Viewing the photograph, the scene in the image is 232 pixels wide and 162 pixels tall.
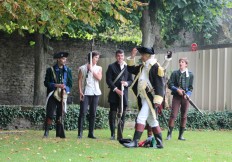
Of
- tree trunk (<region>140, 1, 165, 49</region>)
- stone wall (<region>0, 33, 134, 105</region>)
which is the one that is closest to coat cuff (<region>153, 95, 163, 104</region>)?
tree trunk (<region>140, 1, 165, 49</region>)

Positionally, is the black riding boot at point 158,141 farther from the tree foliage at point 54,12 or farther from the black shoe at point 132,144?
the tree foliage at point 54,12

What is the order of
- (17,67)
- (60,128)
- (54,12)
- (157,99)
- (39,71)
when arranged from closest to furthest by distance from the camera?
(157,99) < (54,12) < (60,128) < (39,71) < (17,67)

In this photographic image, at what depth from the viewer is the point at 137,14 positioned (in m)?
19.1

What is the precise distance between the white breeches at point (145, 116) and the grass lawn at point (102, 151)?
54 cm

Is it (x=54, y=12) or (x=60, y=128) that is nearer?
(x=54, y=12)

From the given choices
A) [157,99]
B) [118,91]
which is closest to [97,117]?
[118,91]

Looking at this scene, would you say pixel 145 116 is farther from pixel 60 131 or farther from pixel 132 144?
pixel 60 131

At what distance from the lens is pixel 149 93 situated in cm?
1058

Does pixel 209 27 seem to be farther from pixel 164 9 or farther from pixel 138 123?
pixel 138 123

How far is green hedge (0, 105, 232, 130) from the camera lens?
51.6 ft

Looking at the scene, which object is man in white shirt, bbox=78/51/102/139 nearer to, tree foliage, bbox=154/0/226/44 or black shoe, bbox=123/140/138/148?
black shoe, bbox=123/140/138/148

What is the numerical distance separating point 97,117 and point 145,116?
19.8 ft

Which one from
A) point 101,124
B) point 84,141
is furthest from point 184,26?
point 84,141

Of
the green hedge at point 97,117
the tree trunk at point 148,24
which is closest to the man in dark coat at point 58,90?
the green hedge at point 97,117
